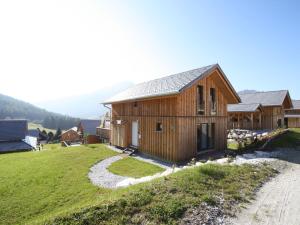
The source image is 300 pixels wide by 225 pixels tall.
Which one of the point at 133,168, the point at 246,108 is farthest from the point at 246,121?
the point at 133,168

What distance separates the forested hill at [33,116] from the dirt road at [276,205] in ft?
311

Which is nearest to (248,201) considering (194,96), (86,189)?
(86,189)

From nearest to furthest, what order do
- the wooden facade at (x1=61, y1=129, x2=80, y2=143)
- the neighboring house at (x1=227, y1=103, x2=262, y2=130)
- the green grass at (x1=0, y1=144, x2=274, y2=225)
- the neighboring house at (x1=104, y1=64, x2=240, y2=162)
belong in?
the green grass at (x1=0, y1=144, x2=274, y2=225) → the neighboring house at (x1=104, y1=64, x2=240, y2=162) → the neighboring house at (x1=227, y1=103, x2=262, y2=130) → the wooden facade at (x1=61, y1=129, x2=80, y2=143)

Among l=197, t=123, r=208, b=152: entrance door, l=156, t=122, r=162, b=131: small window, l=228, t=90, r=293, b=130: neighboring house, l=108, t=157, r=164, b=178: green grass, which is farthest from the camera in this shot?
l=228, t=90, r=293, b=130: neighboring house

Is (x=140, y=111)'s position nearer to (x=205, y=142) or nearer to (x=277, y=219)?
(x=205, y=142)

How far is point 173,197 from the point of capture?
663cm

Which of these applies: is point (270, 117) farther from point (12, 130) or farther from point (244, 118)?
point (12, 130)

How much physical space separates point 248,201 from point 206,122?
33.4 ft

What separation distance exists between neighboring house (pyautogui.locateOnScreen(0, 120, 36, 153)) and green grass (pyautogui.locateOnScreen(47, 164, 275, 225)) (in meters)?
25.2

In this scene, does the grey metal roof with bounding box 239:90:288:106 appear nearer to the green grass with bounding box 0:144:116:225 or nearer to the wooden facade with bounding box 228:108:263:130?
the wooden facade with bounding box 228:108:263:130

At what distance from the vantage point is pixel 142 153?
1792 centimetres

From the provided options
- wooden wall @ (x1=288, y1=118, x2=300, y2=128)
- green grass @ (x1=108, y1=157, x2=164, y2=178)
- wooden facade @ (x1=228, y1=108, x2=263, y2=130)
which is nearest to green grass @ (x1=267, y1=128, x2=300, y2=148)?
green grass @ (x1=108, y1=157, x2=164, y2=178)

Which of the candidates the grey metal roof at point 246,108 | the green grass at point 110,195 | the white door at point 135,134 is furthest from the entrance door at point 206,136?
the grey metal roof at point 246,108

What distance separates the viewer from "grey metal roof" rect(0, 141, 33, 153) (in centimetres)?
2581
